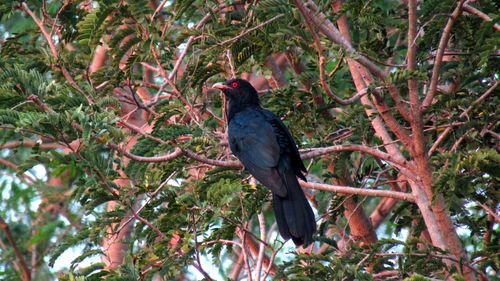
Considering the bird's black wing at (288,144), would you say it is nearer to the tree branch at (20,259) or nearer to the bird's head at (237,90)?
the bird's head at (237,90)

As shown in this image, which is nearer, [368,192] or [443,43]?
[443,43]

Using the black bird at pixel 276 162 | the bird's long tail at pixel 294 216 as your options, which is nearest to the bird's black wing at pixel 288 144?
the black bird at pixel 276 162

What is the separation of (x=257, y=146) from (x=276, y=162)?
196mm

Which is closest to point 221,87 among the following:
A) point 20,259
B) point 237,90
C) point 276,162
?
point 237,90

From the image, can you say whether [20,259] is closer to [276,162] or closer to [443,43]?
[276,162]

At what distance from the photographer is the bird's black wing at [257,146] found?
5.70m

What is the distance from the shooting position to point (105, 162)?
4.61 metres

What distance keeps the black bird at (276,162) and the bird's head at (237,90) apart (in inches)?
3.7

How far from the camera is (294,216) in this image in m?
5.54

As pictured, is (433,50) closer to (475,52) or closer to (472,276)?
(475,52)

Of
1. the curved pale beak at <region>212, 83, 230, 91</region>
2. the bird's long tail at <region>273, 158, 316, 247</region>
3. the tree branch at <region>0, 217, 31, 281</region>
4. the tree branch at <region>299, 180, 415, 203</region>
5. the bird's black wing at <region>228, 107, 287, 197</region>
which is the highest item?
the curved pale beak at <region>212, 83, 230, 91</region>

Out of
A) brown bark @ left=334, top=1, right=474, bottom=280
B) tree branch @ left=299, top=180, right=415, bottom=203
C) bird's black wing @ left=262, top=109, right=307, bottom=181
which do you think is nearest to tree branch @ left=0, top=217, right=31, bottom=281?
bird's black wing @ left=262, top=109, right=307, bottom=181

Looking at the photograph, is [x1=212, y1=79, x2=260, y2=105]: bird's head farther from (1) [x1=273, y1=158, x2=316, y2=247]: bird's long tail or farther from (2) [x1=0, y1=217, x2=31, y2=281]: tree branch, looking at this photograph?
(2) [x1=0, y1=217, x2=31, y2=281]: tree branch

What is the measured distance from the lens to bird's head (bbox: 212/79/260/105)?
6.70 metres
